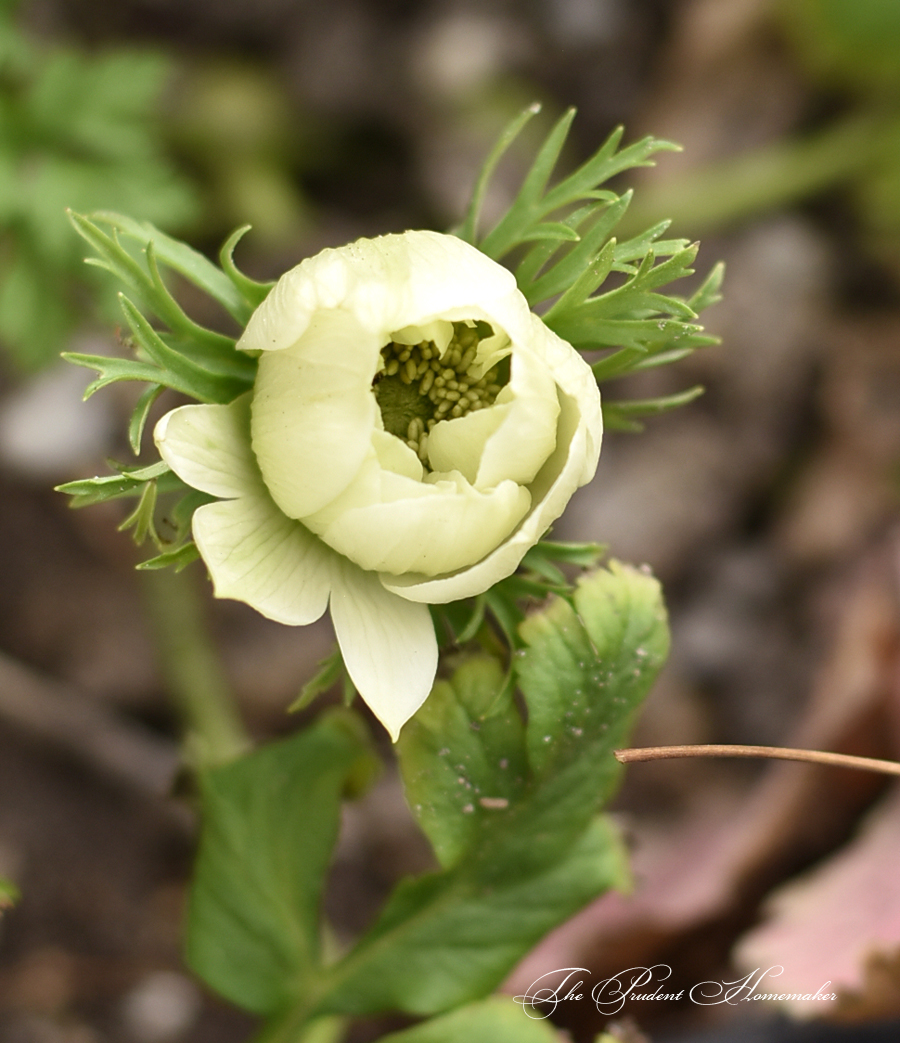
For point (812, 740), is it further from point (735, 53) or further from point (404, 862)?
point (735, 53)

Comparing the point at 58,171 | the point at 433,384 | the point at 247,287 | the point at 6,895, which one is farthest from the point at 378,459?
the point at 58,171

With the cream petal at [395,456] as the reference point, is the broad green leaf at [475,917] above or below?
below

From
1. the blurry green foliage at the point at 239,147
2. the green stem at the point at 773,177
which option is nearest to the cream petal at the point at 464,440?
the blurry green foliage at the point at 239,147

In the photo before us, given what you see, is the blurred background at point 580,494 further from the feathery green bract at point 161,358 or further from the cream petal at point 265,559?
the cream petal at point 265,559

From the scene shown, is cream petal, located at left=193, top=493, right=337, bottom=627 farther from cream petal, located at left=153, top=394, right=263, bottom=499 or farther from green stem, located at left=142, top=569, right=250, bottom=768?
green stem, located at left=142, top=569, right=250, bottom=768

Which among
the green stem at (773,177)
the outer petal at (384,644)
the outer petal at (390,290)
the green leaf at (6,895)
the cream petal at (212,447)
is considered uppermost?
the outer petal at (390,290)

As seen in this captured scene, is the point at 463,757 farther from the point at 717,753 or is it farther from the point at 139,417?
the point at 139,417
